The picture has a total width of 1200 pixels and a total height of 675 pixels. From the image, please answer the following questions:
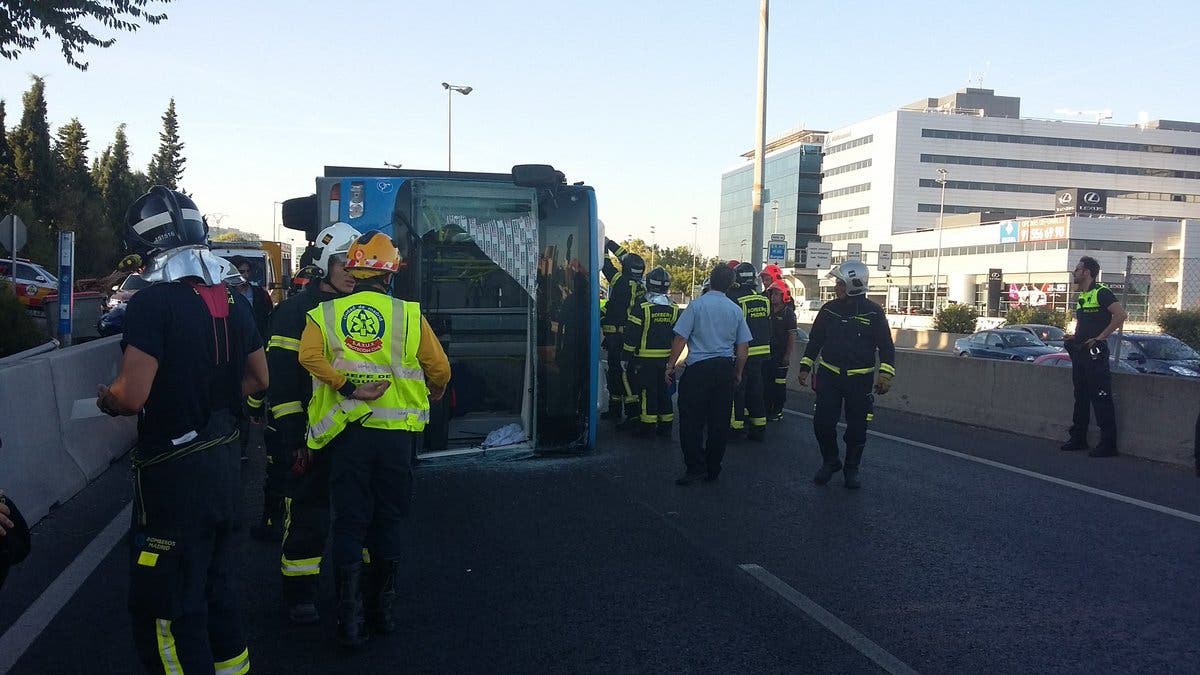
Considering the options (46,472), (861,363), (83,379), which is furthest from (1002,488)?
(83,379)

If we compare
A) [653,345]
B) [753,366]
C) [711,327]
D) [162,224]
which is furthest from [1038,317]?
[162,224]

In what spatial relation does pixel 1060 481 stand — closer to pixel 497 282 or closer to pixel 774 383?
pixel 774 383

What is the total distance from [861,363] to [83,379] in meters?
6.94

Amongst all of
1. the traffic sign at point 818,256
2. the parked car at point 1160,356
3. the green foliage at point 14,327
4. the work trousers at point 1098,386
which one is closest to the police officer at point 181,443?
the work trousers at point 1098,386

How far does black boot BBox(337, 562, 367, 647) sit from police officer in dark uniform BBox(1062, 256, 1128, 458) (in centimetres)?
834

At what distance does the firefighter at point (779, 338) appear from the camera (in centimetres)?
1193

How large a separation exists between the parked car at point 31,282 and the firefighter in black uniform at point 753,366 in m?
21.8

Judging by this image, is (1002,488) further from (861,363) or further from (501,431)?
(501,431)

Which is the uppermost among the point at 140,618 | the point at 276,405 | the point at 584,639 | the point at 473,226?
the point at 473,226

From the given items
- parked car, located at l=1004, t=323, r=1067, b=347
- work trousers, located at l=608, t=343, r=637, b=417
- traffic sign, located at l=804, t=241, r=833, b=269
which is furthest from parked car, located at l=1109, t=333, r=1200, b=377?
→ work trousers, located at l=608, t=343, r=637, b=417

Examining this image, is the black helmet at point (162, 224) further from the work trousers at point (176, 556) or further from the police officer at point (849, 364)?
the police officer at point (849, 364)

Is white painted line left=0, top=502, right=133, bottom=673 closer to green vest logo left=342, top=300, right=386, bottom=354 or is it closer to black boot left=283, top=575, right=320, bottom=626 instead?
black boot left=283, top=575, right=320, bottom=626

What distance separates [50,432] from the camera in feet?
25.2

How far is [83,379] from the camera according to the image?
8.98 metres
